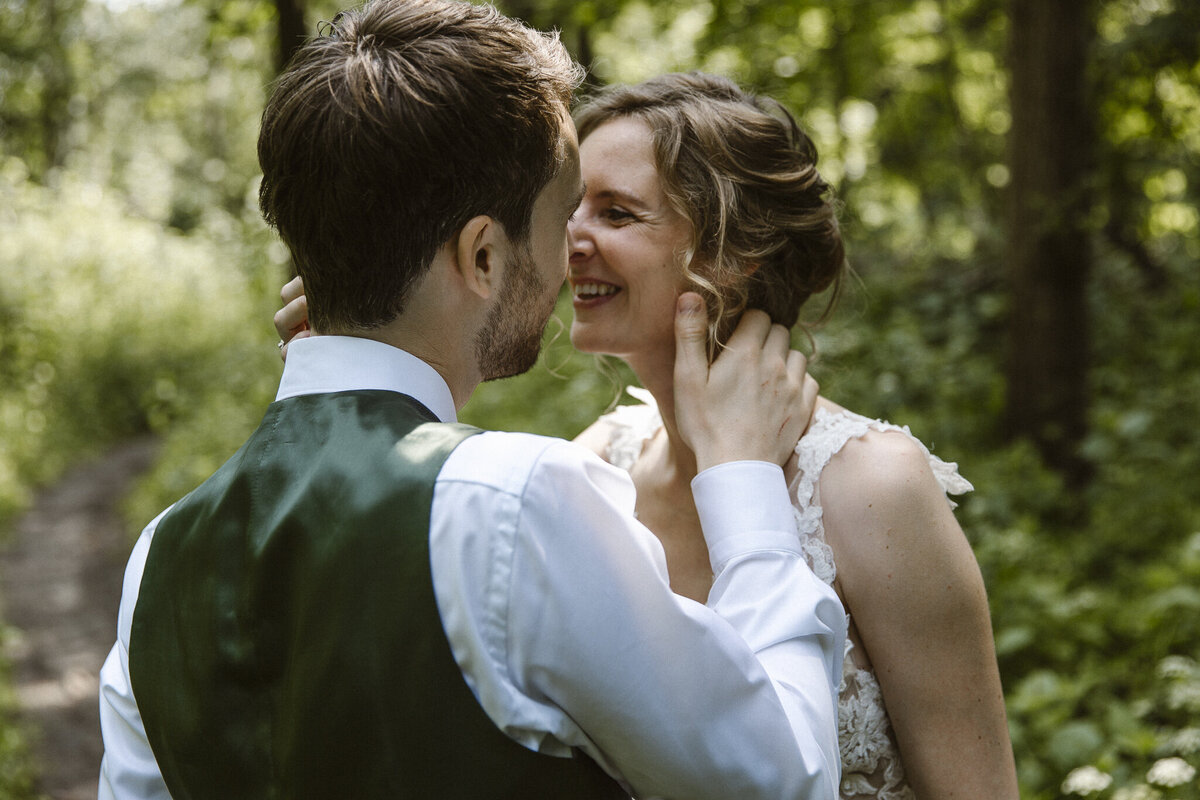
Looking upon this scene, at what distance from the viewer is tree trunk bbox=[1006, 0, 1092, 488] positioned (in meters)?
5.80

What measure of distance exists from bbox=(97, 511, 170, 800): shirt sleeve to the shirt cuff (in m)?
0.84

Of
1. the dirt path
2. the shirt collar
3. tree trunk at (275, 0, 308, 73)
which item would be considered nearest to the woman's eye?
the shirt collar

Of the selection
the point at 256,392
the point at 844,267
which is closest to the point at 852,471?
the point at 844,267

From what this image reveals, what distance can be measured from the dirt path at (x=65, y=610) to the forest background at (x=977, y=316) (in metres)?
0.23

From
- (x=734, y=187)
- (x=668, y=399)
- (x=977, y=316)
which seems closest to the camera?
(x=734, y=187)

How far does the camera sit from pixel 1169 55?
5.38 meters

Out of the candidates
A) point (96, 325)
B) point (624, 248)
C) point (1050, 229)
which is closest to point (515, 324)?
point (624, 248)

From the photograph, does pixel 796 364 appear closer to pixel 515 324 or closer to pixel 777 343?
pixel 777 343

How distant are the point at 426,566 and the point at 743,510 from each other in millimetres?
607

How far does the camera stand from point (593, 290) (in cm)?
223

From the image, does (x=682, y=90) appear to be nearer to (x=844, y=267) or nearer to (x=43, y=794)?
(x=844, y=267)

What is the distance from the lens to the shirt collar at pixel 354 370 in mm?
1329

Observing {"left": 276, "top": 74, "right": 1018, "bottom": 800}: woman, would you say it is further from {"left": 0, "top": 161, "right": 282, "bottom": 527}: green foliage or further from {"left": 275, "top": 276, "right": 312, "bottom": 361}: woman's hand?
{"left": 0, "top": 161, "right": 282, "bottom": 527}: green foliage

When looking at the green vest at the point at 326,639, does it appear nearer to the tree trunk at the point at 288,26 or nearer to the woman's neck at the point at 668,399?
the woman's neck at the point at 668,399
